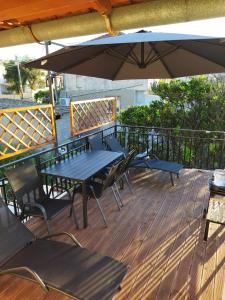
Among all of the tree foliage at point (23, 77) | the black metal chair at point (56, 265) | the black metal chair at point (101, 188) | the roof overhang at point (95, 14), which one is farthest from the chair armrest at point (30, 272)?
the tree foliage at point (23, 77)

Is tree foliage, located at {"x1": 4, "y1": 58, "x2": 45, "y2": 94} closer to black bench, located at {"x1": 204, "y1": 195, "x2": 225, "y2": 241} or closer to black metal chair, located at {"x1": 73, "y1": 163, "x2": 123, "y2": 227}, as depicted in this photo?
black metal chair, located at {"x1": 73, "y1": 163, "x2": 123, "y2": 227}

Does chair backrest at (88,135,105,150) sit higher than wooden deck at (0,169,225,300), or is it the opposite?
chair backrest at (88,135,105,150)

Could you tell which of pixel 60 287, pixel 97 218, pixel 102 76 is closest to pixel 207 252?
pixel 97 218

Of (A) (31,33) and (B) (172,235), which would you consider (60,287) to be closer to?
(B) (172,235)

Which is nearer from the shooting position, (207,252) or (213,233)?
(207,252)

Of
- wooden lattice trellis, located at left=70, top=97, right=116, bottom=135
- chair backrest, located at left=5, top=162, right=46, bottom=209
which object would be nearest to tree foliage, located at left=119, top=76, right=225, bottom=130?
wooden lattice trellis, located at left=70, top=97, right=116, bottom=135

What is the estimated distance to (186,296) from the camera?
6.81 ft

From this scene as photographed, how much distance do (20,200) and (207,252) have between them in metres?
2.14

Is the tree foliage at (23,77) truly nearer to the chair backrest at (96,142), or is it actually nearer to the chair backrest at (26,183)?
the chair backrest at (96,142)

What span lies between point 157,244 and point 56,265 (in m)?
1.26

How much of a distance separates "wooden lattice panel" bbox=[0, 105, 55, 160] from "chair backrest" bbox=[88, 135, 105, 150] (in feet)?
7.05

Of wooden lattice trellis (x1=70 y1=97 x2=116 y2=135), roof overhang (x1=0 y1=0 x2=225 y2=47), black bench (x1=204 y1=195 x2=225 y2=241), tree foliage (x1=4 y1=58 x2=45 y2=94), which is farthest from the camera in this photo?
tree foliage (x1=4 y1=58 x2=45 y2=94)

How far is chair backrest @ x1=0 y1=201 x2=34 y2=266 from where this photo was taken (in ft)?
6.92

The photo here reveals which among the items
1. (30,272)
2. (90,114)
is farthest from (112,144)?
(90,114)
